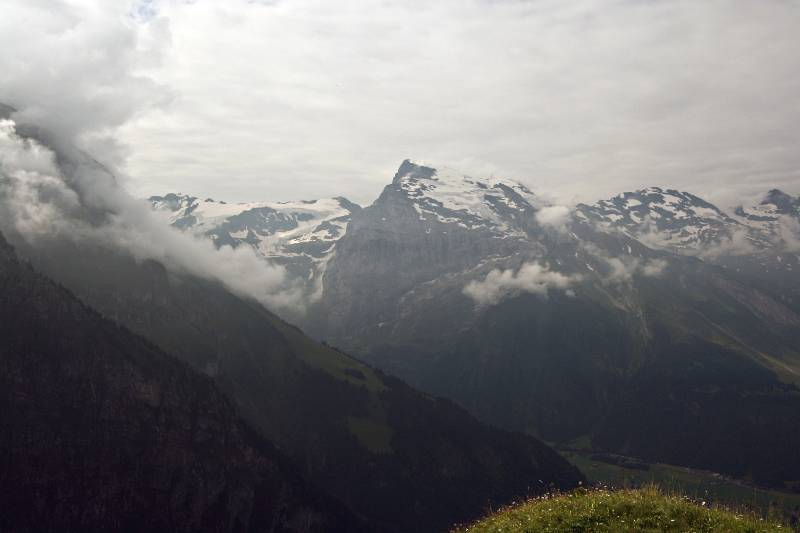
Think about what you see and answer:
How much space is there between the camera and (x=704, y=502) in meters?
38.2

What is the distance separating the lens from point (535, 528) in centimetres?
3681

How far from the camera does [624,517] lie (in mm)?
36625

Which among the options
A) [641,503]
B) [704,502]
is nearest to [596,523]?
[641,503]

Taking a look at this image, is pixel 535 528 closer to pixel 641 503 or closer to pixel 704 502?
pixel 641 503

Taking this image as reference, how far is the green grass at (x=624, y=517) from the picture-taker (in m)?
35.2

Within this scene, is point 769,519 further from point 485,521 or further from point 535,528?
point 485,521

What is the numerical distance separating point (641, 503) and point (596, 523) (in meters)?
2.95

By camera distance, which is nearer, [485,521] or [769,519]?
[769,519]

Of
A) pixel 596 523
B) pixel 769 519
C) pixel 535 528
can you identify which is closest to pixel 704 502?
pixel 769 519

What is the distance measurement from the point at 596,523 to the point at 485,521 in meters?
6.53

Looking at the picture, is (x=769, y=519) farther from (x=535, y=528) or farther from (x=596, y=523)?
(x=535, y=528)

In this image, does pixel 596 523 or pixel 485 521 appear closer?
pixel 596 523

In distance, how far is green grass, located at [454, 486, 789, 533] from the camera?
3519 cm

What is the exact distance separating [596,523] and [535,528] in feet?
10.1
